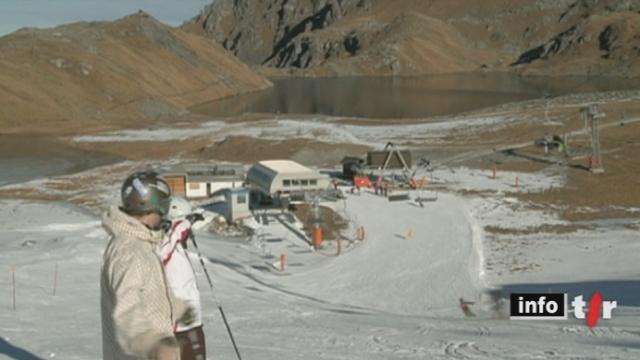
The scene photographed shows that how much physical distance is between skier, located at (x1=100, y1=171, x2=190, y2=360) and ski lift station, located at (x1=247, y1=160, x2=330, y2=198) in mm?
30625

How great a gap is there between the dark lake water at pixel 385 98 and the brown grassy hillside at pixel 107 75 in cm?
769

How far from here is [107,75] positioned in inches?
4697

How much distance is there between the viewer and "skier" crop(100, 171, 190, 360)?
4770 mm

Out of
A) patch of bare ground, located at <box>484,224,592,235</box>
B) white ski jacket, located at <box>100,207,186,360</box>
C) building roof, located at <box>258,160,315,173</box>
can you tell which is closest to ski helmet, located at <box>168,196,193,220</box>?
white ski jacket, located at <box>100,207,186,360</box>

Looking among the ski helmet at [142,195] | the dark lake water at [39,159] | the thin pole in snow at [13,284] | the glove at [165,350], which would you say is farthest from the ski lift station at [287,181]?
the glove at [165,350]

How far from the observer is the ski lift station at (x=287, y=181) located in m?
35.8

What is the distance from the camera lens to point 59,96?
338ft

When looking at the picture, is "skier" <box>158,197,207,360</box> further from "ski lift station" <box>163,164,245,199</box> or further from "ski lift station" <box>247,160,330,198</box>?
"ski lift station" <box>163,164,245,199</box>

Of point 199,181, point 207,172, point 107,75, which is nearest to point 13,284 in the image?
point 199,181

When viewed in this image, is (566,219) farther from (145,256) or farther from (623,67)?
(623,67)

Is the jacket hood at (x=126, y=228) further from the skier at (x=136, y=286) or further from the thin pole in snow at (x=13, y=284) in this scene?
the thin pole in snow at (x=13, y=284)

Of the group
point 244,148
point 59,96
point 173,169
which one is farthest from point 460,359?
point 59,96

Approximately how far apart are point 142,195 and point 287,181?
31.0 meters

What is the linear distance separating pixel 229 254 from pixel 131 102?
8817 cm
